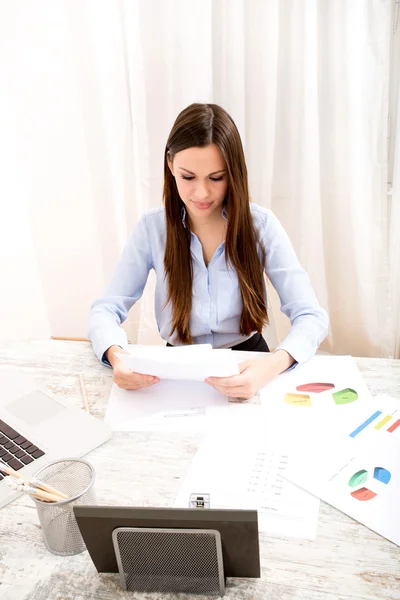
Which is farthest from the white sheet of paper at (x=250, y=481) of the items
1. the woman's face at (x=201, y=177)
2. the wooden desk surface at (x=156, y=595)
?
the woman's face at (x=201, y=177)

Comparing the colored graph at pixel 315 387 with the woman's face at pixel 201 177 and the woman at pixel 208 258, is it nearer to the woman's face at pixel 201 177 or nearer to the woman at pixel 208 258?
the woman at pixel 208 258

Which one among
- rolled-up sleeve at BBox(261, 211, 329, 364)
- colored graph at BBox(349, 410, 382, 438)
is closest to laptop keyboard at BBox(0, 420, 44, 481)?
colored graph at BBox(349, 410, 382, 438)

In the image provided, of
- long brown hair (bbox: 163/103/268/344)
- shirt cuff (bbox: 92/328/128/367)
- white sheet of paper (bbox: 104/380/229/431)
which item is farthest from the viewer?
long brown hair (bbox: 163/103/268/344)

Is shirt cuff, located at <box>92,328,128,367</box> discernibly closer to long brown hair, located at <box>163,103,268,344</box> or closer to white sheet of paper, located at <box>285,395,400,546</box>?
long brown hair, located at <box>163,103,268,344</box>

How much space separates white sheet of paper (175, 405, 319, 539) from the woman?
0.39 meters

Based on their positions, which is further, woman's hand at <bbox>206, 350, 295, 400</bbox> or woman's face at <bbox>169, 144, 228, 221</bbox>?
woman's face at <bbox>169, 144, 228, 221</bbox>

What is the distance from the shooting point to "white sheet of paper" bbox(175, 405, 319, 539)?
0.76 metres

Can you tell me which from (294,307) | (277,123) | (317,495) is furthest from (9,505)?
(277,123)

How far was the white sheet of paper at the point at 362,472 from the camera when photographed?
0.76m

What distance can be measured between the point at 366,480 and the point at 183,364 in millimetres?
389

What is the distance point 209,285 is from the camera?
1474mm

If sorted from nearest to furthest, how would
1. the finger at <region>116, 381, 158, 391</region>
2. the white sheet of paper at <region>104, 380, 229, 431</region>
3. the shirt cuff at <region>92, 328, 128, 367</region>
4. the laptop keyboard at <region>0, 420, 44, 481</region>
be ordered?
the laptop keyboard at <region>0, 420, 44, 481</region> < the white sheet of paper at <region>104, 380, 229, 431</region> < the finger at <region>116, 381, 158, 391</region> < the shirt cuff at <region>92, 328, 128, 367</region>

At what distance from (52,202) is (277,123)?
1.12 m

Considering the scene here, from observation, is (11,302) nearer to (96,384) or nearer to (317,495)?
(96,384)
